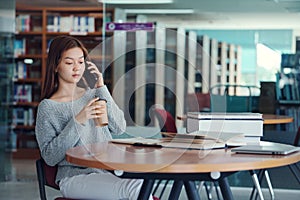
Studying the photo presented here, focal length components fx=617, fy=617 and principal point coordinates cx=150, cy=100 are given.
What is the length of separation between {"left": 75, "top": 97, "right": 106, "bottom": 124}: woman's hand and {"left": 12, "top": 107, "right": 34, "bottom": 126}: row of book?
20.5 ft

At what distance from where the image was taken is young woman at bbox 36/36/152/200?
2500 mm

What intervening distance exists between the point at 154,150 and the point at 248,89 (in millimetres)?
4709

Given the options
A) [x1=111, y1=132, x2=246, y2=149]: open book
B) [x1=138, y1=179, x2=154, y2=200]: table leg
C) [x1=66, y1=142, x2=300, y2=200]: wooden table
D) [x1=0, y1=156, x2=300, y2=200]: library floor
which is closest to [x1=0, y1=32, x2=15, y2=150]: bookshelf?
[x1=0, y1=156, x2=300, y2=200]: library floor

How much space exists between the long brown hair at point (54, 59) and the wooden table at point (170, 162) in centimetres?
51

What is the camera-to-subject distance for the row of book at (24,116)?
871 cm

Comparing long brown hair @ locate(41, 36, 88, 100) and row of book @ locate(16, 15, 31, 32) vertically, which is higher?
row of book @ locate(16, 15, 31, 32)

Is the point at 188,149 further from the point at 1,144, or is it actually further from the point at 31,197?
the point at 1,144

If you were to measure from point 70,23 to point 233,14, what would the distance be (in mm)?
2431

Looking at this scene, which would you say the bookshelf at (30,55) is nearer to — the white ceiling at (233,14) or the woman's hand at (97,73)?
the white ceiling at (233,14)

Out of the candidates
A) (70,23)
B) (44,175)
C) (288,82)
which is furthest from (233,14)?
(44,175)

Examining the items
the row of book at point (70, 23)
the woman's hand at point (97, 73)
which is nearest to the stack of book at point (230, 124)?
the woman's hand at point (97, 73)

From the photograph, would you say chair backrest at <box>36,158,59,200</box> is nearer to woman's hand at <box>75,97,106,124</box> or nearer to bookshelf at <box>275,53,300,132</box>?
woman's hand at <box>75,97,106,124</box>

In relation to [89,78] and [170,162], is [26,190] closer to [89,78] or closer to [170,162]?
[89,78]

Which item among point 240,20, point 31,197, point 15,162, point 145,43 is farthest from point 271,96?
point 15,162
